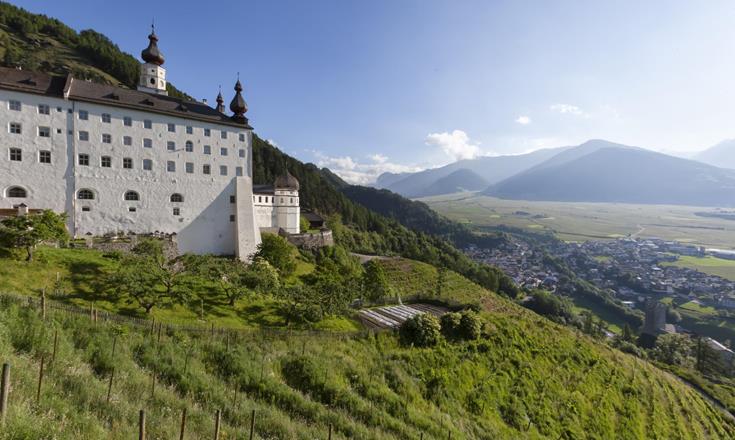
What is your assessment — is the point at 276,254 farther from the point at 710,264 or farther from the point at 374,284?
the point at 710,264

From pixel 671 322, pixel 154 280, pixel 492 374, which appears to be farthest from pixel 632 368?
pixel 671 322

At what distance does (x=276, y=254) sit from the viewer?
43.5 metres

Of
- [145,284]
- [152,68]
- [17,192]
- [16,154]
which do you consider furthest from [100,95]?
[145,284]

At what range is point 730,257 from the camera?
18550 centimetres

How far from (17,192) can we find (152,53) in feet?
94.6

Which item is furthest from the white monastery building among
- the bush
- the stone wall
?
the bush

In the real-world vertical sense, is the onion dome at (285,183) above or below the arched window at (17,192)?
above

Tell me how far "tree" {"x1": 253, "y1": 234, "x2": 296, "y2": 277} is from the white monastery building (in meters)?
2.72

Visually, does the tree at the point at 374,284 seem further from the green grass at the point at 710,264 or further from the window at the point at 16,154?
the green grass at the point at 710,264

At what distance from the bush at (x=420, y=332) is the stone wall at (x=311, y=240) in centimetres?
3623

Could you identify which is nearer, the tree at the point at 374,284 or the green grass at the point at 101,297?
the green grass at the point at 101,297

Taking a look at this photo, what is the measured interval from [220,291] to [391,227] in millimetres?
115425

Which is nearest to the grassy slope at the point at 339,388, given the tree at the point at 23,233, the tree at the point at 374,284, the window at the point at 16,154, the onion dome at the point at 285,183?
the tree at the point at 23,233

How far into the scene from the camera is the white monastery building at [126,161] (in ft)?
113
